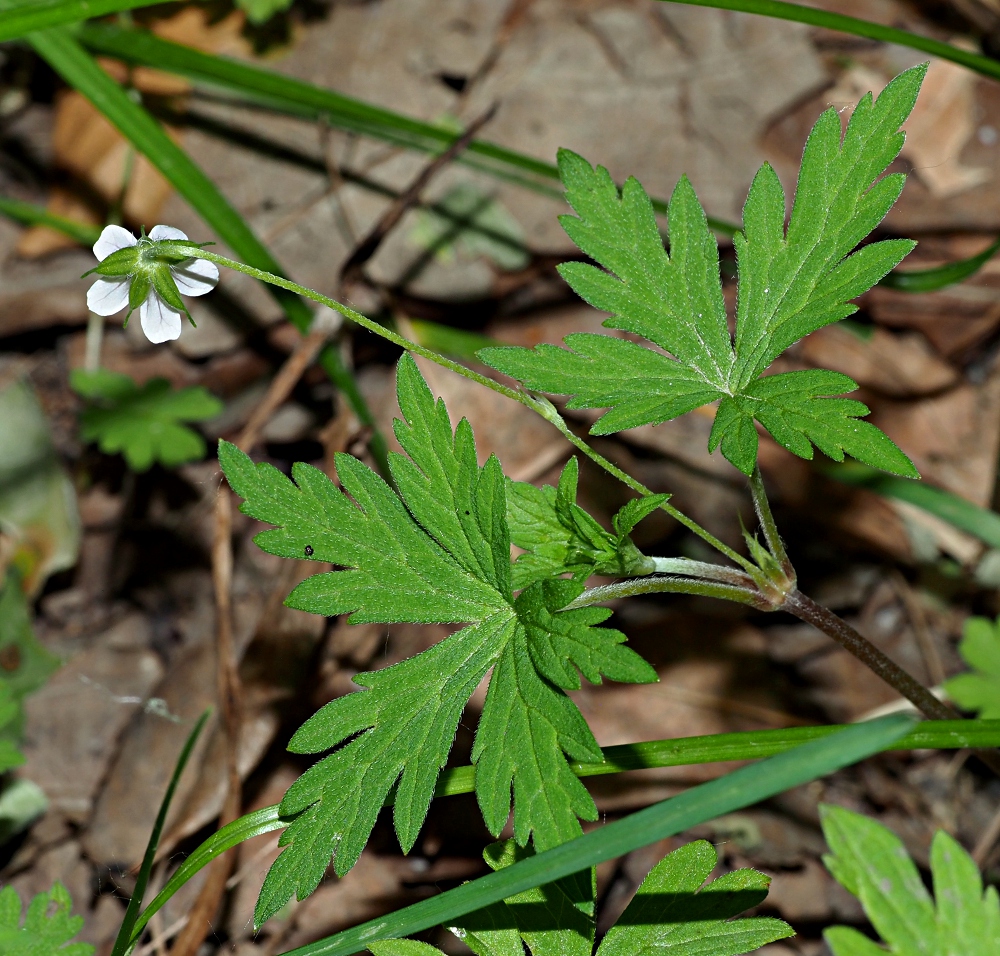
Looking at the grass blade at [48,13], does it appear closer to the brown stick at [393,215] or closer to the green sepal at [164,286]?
the green sepal at [164,286]

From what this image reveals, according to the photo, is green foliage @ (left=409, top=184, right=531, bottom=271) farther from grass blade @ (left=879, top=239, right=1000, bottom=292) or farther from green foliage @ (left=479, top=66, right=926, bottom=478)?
green foliage @ (left=479, top=66, right=926, bottom=478)

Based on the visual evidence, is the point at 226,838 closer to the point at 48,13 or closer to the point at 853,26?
the point at 48,13

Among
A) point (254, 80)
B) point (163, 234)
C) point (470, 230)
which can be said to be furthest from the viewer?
point (470, 230)

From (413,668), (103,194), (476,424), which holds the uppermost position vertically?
(103,194)

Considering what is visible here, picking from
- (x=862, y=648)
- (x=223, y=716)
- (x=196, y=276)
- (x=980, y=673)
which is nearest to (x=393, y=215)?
(x=196, y=276)

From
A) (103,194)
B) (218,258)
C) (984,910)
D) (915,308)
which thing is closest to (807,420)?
(984,910)

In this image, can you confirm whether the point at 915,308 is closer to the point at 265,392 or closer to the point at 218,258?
the point at 265,392
